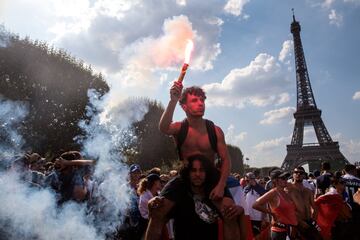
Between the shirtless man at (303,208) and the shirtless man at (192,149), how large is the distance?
425 cm

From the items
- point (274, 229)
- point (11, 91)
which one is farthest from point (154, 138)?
point (274, 229)

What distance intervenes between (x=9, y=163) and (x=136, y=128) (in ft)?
89.9

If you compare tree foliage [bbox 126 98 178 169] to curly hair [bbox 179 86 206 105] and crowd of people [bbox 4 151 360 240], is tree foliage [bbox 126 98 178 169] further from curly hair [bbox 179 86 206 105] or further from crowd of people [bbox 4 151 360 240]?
curly hair [bbox 179 86 206 105]

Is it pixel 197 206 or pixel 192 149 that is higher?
pixel 192 149

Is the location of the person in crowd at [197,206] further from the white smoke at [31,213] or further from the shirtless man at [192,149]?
the white smoke at [31,213]

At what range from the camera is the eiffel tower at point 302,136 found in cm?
6244

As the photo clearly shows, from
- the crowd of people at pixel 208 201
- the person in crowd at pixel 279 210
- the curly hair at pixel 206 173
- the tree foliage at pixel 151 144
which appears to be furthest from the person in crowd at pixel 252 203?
the tree foliage at pixel 151 144

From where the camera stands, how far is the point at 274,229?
759 centimetres

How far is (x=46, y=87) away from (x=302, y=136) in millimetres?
52082

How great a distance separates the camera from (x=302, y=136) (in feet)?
210

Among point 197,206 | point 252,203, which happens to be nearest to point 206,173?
point 197,206

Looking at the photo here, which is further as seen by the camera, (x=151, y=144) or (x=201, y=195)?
(x=151, y=144)

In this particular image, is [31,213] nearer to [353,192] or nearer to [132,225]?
[132,225]

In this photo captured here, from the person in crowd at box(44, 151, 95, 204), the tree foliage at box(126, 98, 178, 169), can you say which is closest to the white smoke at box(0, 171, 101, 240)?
the person in crowd at box(44, 151, 95, 204)
